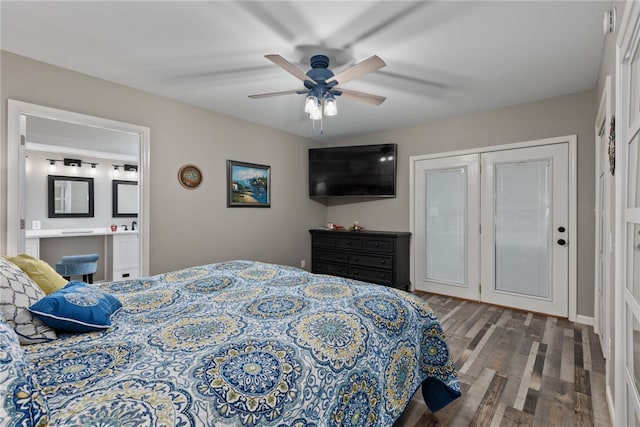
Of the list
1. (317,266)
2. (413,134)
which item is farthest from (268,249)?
(413,134)

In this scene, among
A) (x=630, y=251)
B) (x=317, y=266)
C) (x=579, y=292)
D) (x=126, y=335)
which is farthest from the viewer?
(x=317, y=266)

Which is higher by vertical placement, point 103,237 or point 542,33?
point 542,33

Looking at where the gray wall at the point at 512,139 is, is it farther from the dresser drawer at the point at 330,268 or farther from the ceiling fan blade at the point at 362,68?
the ceiling fan blade at the point at 362,68

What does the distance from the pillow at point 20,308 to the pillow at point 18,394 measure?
0.54 m

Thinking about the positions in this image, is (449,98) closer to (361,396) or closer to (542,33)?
(542,33)

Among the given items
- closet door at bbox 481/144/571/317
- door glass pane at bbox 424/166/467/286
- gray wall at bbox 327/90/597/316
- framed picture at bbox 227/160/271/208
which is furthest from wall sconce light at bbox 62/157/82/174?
closet door at bbox 481/144/571/317

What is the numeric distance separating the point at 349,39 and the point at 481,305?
3.41m

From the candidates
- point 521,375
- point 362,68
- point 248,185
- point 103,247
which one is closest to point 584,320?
point 521,375

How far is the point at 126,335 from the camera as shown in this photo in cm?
123

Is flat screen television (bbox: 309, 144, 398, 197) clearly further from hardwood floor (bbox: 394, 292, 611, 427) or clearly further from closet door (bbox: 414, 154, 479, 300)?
hardwood floor (bbox: 394, 292, 611, 427)

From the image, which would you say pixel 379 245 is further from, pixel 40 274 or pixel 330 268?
pixel 40 274

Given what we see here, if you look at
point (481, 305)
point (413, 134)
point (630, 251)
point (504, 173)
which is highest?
point (413, 134)

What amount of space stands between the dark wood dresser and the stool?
128 inches

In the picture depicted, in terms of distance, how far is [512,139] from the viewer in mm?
3629
